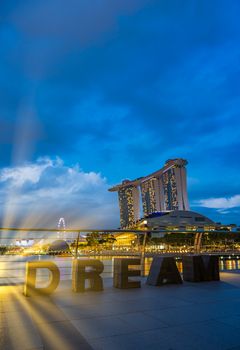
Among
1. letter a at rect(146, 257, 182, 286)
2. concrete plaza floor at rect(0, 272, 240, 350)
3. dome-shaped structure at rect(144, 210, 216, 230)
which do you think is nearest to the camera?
concrete plaza floor at rect(0, 272, 240, 350)

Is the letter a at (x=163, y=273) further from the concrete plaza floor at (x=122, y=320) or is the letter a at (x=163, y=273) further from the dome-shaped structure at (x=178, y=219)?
the dome-shaped structure at (x=178, y=219)

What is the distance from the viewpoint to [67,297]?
6.21 m

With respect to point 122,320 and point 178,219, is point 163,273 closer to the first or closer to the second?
point 122,320

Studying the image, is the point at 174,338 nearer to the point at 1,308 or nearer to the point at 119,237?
the point at 1,308

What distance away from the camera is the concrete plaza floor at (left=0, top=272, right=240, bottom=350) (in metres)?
3.29

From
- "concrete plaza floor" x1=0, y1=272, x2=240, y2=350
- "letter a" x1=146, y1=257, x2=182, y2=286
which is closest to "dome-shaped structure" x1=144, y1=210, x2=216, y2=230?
"letter a" x1=146, y1=257, x2=182, y2=286

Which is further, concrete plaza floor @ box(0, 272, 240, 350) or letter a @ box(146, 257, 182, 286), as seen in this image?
letter a @ box(146, 257, 182, 286)

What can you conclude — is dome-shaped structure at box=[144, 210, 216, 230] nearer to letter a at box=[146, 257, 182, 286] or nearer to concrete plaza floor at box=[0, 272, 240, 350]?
letter a at box=[146, 257, 182, 286]

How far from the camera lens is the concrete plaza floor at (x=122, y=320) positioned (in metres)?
3.29

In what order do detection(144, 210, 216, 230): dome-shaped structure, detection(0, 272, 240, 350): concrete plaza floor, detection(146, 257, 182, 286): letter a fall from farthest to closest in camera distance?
1. detection(144, 210, 216, 230): dome-shaped structure
2. detection(146, 257, 182, 286): letter a
3. detection(0, 272, 240, 350): concrete plaza floor

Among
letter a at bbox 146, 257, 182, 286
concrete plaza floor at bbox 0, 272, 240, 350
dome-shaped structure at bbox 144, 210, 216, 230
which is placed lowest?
concrete plaza floor at bbox 0, 272, 240, 350

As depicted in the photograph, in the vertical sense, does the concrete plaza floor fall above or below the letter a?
below

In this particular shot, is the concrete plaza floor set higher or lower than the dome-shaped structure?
lower

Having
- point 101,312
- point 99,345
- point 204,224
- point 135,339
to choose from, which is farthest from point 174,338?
point 204,224
